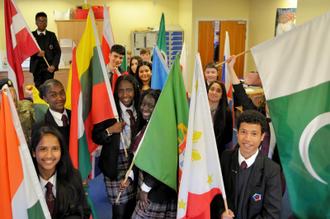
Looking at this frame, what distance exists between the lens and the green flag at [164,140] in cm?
178

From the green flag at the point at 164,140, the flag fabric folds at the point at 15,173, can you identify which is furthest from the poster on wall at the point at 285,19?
the flag fabric folds at the point at 15,173

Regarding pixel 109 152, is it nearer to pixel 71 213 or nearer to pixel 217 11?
pixel 71 213

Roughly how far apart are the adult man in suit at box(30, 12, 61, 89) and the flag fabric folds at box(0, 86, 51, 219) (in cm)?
266

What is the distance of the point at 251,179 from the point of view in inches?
67.4

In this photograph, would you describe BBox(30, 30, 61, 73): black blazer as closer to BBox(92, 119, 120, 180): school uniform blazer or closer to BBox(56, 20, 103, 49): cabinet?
BBox(92, 119, 120, 180): school uniform blazer

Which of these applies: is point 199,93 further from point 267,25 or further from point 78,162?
point 267,25

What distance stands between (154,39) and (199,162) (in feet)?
21.1

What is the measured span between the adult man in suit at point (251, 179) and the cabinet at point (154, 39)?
6.14 metres

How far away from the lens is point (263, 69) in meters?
1.70

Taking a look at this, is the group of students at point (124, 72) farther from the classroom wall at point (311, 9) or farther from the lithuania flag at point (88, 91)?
the classroom wall at point (311, 9)

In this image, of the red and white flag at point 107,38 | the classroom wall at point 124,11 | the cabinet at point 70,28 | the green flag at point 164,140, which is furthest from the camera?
the classroom wall at point 124,11

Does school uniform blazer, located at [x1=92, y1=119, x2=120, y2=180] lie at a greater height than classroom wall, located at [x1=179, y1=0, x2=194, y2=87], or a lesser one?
lesser

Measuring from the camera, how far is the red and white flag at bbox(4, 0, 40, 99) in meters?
2.97

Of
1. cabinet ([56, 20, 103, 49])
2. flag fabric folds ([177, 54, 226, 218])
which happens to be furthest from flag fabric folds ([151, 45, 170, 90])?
cabinet ([56, 20, 103, 49])
